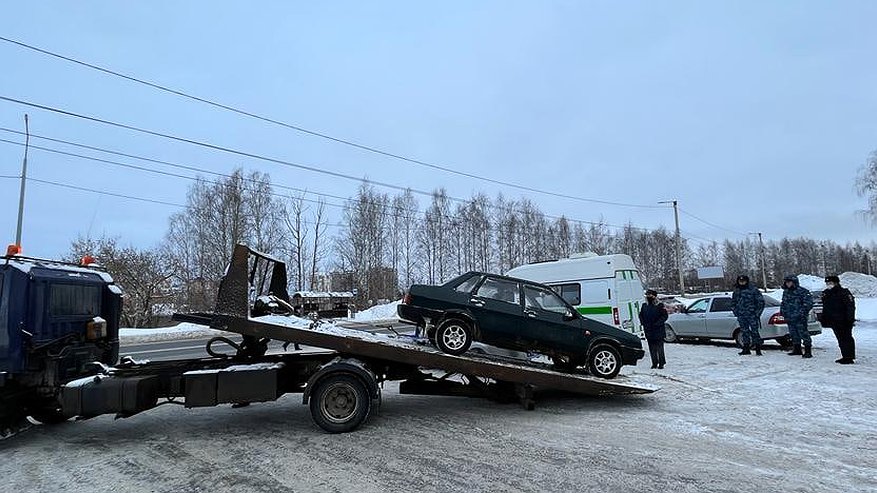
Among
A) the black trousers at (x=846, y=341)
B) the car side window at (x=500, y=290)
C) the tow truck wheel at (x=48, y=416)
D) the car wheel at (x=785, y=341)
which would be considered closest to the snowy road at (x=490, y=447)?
the tow truck wheel at (x=48, y=416)

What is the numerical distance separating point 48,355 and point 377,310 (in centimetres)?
3547

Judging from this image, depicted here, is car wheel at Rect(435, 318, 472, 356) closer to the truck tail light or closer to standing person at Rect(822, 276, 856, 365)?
the truck tail light

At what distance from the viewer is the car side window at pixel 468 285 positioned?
26.3ft

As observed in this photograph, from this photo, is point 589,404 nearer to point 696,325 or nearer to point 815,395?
point 815,395

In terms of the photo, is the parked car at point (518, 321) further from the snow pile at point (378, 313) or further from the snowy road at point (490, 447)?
the snow pile at point (378, 313)

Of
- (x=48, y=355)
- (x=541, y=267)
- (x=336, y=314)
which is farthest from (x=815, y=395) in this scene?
(x=48, y=355)

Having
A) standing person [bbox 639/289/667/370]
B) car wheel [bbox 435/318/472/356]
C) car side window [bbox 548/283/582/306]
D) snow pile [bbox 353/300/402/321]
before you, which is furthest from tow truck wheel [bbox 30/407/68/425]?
snow pile [bbox 353/300/402/321]

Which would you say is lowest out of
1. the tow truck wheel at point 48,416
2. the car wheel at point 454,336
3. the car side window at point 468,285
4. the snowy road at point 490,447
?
the snowy road at point 490,447

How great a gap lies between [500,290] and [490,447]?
2.97 metres

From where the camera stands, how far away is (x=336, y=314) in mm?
8578

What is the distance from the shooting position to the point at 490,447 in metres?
5.48

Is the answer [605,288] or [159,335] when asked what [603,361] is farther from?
[159,335]

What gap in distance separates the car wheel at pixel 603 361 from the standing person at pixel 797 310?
6.67 m

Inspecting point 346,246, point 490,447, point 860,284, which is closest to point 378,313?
point 346,246
